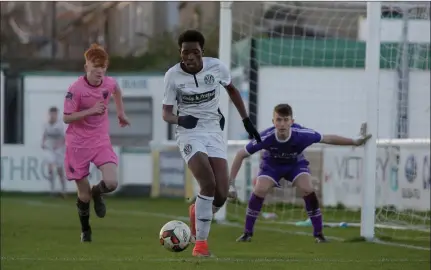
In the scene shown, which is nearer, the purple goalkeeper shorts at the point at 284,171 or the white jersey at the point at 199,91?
the white jersey at the point at 199,91

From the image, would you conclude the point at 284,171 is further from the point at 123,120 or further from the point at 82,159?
the point at 82,159

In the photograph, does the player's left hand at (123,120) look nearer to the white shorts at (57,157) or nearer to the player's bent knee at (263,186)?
the player's bent knee at (263,186)

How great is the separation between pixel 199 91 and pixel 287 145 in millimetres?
2831

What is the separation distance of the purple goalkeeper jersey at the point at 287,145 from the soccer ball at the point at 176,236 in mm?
2912

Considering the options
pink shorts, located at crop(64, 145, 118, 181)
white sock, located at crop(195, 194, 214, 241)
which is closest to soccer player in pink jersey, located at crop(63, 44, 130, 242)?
pink shorts, located at crop(64, 145, 118, 181)

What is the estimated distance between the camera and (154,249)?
36.1 ft

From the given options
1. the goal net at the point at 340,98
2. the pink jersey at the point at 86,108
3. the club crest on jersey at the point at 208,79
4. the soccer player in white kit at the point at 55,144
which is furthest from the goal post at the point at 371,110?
the soccer player in white kit at the point at 55,144

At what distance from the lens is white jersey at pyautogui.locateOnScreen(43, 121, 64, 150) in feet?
80.3

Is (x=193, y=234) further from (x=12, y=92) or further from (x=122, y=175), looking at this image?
(x=12, y=92)

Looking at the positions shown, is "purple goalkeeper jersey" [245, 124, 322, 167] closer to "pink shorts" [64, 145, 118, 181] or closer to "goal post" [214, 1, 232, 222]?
"pink shorts" [64, 145, 118, 181]

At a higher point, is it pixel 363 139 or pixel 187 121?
pixel 187 121

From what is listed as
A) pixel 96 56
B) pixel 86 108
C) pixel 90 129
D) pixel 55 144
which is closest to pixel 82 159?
pixel 90 129

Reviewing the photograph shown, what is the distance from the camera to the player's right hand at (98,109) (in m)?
11.5

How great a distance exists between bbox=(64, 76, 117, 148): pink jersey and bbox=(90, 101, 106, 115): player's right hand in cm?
13
